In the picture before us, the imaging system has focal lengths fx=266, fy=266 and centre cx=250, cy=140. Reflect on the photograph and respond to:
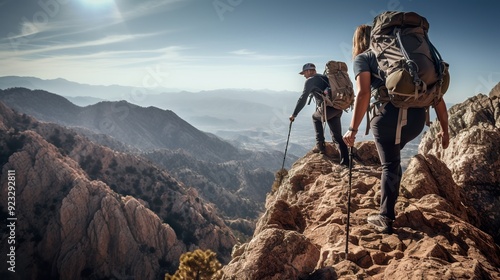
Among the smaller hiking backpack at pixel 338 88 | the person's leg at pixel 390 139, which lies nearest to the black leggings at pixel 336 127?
the smaller hiking backpack at pixel 338 88

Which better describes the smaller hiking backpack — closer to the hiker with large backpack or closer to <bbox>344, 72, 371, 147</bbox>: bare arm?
the hiker with large backpack

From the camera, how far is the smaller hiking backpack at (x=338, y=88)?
33.6ft

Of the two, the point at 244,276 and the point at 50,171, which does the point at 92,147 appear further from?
the point at 244,276

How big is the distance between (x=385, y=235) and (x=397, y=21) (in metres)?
4.22

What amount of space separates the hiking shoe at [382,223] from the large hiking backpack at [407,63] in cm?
184

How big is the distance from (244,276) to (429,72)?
4.71 metres

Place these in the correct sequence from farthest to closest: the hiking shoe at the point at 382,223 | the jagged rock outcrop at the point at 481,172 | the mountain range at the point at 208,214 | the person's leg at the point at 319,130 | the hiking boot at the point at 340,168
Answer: the person's leg at the point at 319,130 < the hiking boot at the point at 340,168 < the jagged rock outcrop at the point at 481,172 < the hiking shoe at the point at 382,223 < the mountain range at the point at 208,214

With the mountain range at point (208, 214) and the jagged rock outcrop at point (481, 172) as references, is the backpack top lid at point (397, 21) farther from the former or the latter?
the mountain range at point (208, 214)

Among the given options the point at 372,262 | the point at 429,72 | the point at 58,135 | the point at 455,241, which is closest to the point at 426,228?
the point at 455,241

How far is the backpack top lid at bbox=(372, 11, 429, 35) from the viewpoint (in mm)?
4695

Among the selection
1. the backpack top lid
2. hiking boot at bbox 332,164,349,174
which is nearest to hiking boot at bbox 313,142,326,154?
hiking boot at bbox 332,164,349,174

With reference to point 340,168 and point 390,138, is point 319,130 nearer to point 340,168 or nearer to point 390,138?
point 340,168

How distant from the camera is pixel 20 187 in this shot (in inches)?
2672

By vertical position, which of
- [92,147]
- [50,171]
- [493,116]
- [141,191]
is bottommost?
[141,191]
